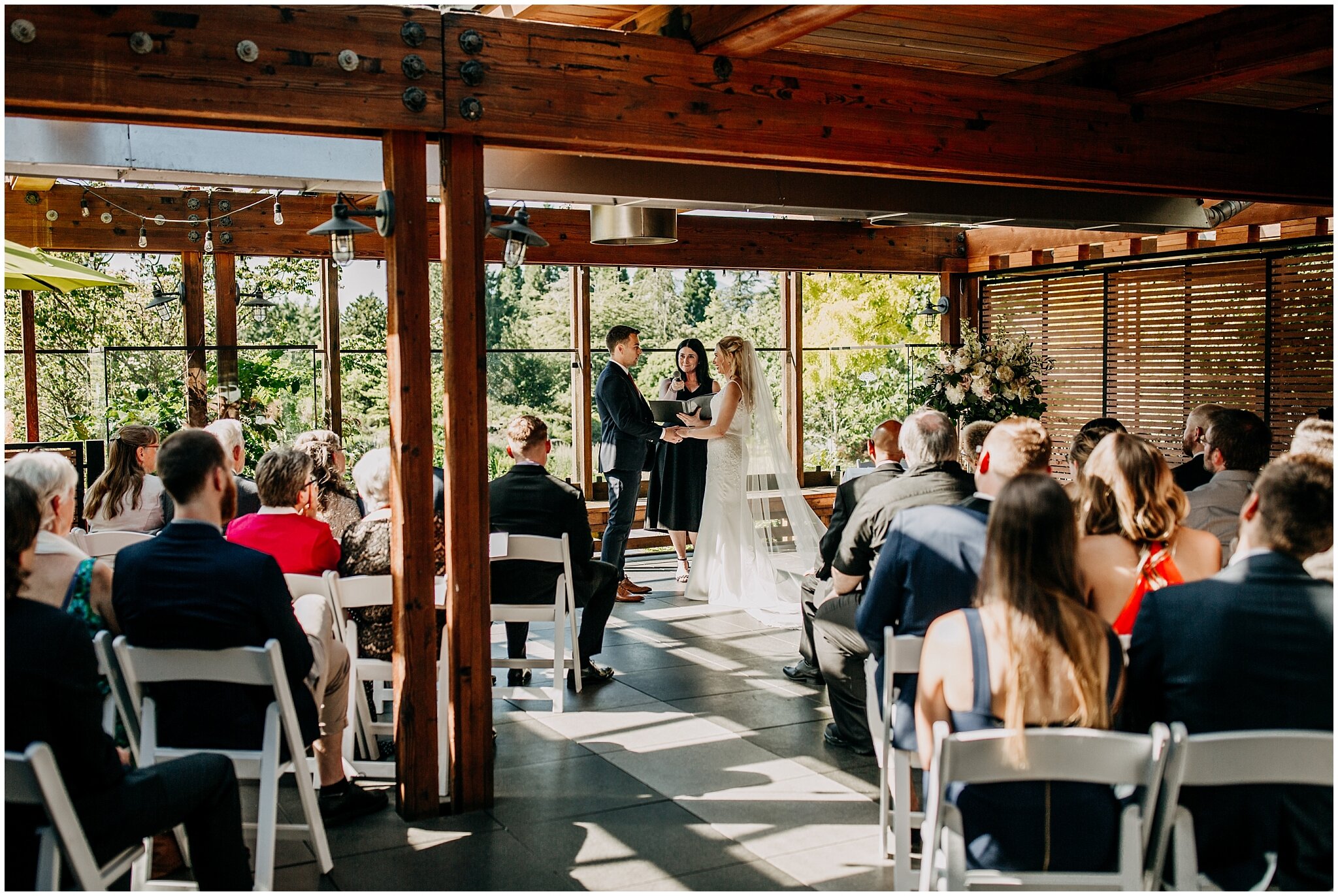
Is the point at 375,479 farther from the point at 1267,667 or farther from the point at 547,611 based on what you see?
the point at 1267,667

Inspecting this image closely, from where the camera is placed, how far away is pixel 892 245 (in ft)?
36.2

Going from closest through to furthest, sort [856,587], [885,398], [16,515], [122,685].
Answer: [16,515] → [122,685] → [856,587] → [885,398]

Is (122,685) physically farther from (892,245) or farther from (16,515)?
(892,245)

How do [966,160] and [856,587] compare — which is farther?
[966,160]

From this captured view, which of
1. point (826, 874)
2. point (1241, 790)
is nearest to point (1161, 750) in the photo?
point (1241, 790)

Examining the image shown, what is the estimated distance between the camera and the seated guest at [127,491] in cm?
573

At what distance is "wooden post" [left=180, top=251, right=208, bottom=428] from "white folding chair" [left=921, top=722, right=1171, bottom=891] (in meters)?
7.61

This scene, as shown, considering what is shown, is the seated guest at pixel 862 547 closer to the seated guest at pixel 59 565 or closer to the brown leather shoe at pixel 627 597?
the seated guest at pixel 59 565

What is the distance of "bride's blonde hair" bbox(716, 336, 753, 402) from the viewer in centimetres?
852

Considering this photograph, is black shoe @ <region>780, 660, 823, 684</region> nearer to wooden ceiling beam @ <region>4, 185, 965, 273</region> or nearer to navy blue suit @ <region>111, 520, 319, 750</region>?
navy blue suit @ <region>111, 520, 319, 750</region>

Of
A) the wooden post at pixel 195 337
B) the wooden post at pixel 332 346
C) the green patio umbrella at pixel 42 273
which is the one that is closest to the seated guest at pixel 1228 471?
the green patio umbrella at pixel 42 273

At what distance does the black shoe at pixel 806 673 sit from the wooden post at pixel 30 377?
6.10m

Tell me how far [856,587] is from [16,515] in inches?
119

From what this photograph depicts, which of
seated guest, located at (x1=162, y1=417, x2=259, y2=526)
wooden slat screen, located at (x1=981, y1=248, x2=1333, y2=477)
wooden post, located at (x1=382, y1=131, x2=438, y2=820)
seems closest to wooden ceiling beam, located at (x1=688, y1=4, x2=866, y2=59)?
wooden post, located at (x1=382, y1=131, x2=438, y2=820)
